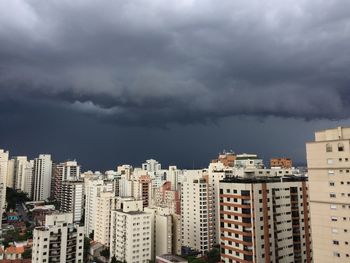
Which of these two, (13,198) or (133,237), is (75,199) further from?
(133,237)

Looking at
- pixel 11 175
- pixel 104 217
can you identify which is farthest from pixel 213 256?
pixel 11 175

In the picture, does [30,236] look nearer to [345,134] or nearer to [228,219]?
[228,219]

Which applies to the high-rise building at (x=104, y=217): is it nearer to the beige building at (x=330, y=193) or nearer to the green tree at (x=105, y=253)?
the green tree at (x=105, y=253)

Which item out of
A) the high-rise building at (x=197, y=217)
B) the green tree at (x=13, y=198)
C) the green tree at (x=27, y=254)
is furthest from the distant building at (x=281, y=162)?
the green tree at (x=13, y=198)

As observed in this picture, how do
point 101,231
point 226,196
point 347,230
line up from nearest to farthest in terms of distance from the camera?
point 347,230 → point 226,196 → point 101,231

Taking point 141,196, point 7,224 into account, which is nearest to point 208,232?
point 141,196

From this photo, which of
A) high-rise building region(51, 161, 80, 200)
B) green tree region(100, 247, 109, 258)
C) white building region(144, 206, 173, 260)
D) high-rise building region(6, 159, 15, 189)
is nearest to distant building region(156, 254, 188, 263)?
white building region(144, 206, 173, 260)
